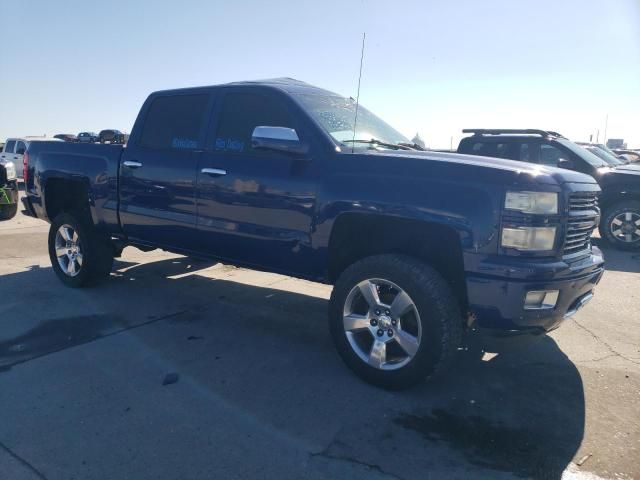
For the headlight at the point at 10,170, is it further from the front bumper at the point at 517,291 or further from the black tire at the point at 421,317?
the front bumper at the point at 517,291

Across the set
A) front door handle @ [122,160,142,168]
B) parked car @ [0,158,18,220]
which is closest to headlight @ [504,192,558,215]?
front door handle @ [122,160,142,168]

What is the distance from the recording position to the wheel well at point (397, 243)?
340 cm

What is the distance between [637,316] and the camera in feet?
17.4

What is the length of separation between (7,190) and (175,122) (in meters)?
7.86

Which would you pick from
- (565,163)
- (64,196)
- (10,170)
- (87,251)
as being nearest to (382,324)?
(87,251)

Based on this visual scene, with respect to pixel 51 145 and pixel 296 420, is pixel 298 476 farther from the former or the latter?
pixel 51 145

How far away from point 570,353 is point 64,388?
3.81m

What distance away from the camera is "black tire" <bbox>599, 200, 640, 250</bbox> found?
8.70 m

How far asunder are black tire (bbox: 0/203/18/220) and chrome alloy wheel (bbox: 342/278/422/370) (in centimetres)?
1006

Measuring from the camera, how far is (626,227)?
878 cm

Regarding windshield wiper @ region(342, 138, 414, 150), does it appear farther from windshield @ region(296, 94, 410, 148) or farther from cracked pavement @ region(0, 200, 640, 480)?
cracked pavement @ region(0, 200, 640, 480)

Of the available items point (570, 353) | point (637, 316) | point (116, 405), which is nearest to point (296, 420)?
point (116, 405)

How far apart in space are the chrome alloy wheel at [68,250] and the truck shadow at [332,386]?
0.34 m

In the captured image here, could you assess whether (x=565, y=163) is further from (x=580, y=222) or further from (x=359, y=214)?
(x=359, y=214)
